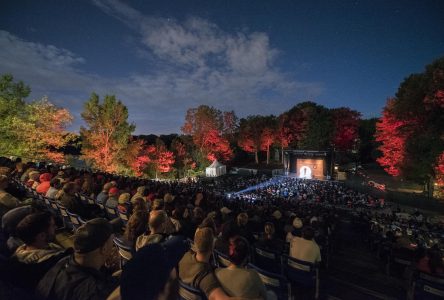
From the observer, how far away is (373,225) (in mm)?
10875

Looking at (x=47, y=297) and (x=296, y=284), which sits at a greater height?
(x=47, y=297)

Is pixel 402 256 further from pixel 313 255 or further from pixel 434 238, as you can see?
pixel 434 238

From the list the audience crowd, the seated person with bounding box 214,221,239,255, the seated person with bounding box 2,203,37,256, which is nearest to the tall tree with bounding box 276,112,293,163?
the audience crowd

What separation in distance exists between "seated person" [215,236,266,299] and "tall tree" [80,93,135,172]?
24.4 meters

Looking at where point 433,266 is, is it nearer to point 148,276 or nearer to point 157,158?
point 148,276

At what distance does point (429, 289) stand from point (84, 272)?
5273mm

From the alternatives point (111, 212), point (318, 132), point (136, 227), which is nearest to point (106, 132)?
point (111, 212)

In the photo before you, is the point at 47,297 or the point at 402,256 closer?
the point at 47,297

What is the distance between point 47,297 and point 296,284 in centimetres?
457

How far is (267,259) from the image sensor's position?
Answer: 4.96 metres

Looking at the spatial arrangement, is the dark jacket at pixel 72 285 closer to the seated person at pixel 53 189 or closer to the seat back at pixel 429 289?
the seat back at pixel 429 289

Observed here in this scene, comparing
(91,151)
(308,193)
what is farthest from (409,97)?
(91,151)

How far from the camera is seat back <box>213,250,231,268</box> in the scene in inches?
151

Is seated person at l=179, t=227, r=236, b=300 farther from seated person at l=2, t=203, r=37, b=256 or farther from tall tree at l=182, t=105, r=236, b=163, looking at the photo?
tall tree at l=182, t=105, r=236, b=163
